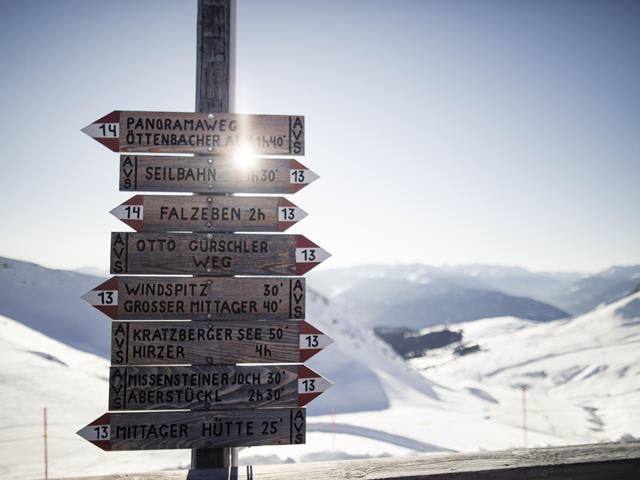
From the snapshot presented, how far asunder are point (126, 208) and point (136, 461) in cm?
732

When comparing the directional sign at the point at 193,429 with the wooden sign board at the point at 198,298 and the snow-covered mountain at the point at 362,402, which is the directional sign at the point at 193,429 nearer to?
the wooden sign board at the point at 198,298

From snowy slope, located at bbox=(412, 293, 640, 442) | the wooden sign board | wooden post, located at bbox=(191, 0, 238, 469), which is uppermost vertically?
wooden post, located at bbox=(191, 0, 238, 469)

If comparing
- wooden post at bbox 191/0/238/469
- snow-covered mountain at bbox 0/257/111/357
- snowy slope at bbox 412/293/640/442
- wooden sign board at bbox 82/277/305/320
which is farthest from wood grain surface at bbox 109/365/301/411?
snow-covered mountain at bbox 0/257/111/357

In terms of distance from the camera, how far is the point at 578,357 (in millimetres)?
36031

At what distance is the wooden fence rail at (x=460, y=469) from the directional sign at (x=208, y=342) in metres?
0.73

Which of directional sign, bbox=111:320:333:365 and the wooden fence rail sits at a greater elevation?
directional sign, bbox=111:320:333:365

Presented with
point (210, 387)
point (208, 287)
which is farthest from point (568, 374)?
point (208, 287)

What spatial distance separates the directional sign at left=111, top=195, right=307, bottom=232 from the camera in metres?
3.37

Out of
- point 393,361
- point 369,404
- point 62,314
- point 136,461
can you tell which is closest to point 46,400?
point 136,461

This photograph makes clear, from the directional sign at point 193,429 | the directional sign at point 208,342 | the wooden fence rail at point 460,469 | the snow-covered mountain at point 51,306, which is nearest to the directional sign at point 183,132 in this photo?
the directional sign at point 208,342

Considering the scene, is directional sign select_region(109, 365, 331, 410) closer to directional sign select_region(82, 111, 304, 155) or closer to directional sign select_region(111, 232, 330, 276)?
directional sign select_region(111, 232, 330, 276)

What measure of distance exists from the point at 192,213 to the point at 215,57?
126cm

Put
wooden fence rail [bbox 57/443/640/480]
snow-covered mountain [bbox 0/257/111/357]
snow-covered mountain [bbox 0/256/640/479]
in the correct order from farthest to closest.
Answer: snow-covered mountain [bbox 0/257/111/357]
snow-covered mountain [bbox 0/256/640/479]
wooden fence rail [bbox 57/443/640/480]

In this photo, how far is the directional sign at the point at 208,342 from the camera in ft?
10.7
